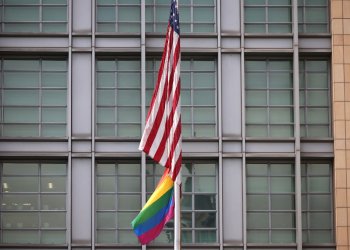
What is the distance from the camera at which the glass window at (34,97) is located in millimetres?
29641

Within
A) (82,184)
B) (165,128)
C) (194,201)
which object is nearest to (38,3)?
(82,184)

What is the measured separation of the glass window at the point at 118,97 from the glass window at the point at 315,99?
483 cm

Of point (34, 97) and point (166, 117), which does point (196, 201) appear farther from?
point (166, 117)

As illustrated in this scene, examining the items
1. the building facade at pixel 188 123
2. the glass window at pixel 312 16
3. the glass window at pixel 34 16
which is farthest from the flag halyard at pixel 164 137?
the glass window at pixel 312 16

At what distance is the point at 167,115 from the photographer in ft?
64.0

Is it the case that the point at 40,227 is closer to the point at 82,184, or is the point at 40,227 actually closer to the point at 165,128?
the point at 82,184

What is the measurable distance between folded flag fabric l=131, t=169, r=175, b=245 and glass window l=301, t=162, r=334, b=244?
10656mm

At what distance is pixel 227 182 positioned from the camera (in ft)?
95.9

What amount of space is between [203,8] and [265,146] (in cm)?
450

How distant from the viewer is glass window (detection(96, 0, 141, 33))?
1183 inches

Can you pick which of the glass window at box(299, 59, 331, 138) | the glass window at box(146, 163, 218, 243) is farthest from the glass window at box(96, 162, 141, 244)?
the glass window at box(299, 59, 331, 138)

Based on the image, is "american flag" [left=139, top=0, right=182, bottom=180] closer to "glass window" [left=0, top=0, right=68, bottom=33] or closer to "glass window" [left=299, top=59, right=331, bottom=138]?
"glass window" [left=0, top=0, right=68, bottom=33]

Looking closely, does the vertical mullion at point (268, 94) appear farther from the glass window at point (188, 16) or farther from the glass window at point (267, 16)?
the glass window at point (188, 16)

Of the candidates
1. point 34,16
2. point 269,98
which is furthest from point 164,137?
point 34,16
